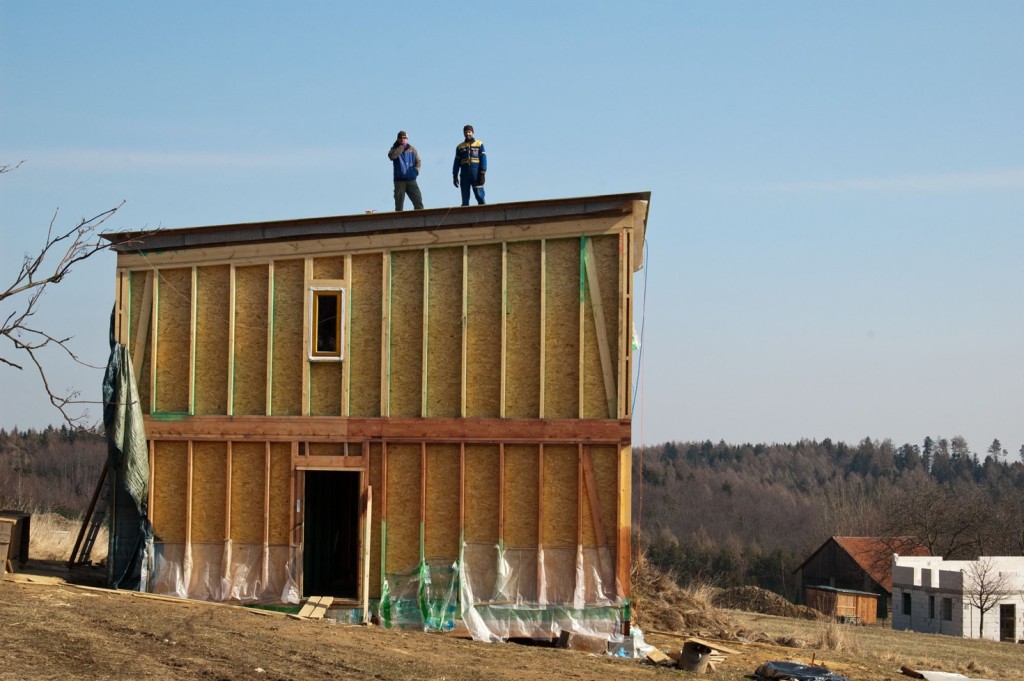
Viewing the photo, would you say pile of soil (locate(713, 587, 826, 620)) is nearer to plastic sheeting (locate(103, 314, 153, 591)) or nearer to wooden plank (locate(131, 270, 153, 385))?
plastic sheeting (locate(103, 314, 153, 591))

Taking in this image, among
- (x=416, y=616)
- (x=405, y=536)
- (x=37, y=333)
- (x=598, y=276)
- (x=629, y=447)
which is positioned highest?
(x=598, y=276)

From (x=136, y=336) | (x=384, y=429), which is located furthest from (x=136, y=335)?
(x=384, y=429)

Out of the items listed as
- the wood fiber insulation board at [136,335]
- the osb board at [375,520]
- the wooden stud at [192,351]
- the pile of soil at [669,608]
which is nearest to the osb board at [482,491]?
the osb board at [375,520]

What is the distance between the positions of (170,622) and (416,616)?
391cm

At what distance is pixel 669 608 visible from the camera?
884 inches

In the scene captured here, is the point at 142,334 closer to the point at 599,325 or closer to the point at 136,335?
the point at 136,335

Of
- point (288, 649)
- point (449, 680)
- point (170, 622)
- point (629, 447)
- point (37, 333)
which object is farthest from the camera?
point (629, 447)

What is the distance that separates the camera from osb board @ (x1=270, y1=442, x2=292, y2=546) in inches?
721

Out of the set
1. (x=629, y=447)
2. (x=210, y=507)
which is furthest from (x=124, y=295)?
(x=629, y=447)

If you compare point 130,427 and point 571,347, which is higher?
point 571,347

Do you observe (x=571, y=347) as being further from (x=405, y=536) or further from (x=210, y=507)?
(x=210, y=507)

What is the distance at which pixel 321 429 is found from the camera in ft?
60.3

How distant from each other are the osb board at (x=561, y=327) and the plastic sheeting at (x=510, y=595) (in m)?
2.27

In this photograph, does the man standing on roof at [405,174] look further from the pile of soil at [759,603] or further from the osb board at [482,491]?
the pile of soil at [759,603]
